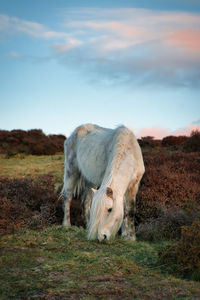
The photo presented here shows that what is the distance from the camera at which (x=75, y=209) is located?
8.73 meters

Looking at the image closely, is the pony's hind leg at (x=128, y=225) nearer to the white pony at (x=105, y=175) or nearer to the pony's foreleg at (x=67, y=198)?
the white pony at (x=105, y=175)

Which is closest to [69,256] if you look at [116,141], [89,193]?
[116,141]

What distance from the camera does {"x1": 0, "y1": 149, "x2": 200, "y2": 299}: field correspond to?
380cm

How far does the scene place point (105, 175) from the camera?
6215 millimetres

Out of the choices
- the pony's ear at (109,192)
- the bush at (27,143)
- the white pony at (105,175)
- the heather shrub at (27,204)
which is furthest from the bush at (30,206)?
the bush at (27,143)

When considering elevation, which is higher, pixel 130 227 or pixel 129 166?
pixel 129 166

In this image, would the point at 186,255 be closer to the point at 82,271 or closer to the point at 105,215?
the point at 82,271

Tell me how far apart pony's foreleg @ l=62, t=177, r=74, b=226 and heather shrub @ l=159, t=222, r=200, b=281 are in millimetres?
3603

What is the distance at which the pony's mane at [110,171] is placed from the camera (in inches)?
216

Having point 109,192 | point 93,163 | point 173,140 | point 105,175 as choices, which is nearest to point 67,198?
point 93,163

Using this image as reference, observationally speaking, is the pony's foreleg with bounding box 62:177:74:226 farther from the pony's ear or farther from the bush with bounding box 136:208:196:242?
the pony's ear

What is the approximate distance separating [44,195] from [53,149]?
1445 centimetres

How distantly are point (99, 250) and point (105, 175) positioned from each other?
4.50 feet

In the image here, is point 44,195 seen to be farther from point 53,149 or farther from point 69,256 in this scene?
point 53,149
